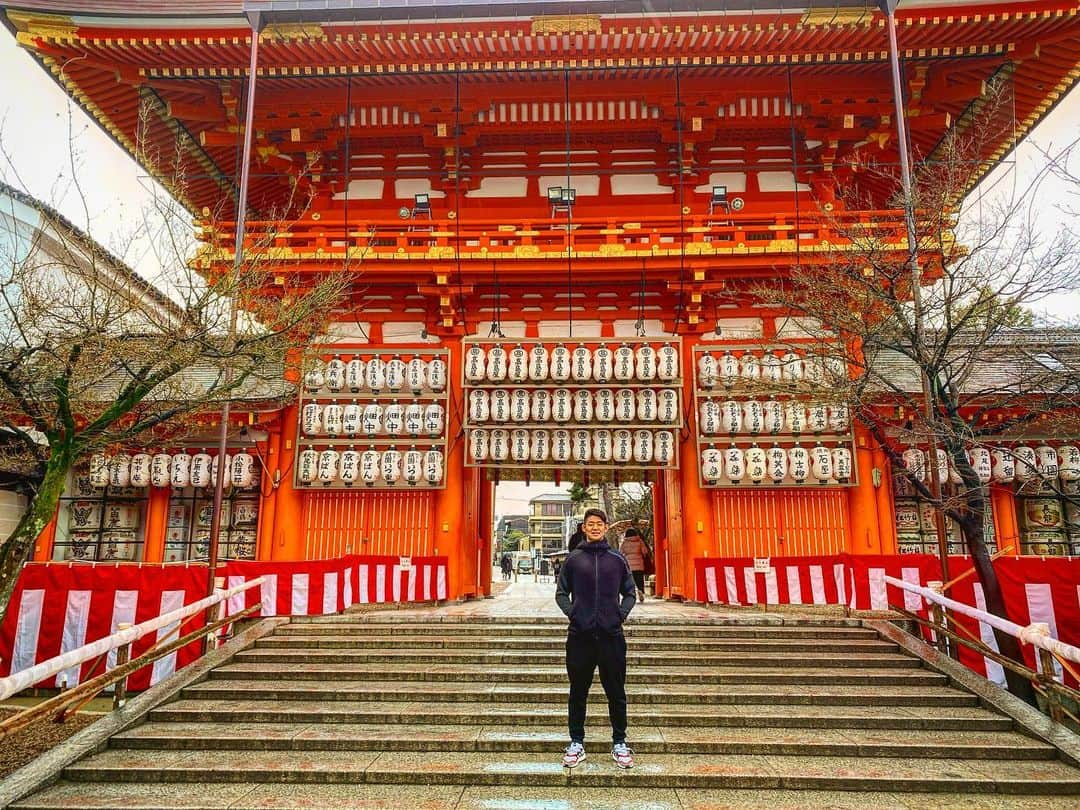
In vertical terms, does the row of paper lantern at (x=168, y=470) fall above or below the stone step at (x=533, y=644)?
above

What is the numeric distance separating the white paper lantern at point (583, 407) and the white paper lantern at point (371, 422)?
375cm

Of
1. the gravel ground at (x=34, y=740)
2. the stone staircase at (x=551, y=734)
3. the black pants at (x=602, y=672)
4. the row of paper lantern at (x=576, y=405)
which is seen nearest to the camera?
the stone staircase at (x=551, y=734)

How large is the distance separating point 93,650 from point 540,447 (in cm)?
809

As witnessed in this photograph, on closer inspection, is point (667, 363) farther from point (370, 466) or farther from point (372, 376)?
point (370, 466)

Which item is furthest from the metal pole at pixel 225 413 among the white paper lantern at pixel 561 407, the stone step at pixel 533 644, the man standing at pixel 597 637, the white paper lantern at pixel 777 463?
the white paper lantern at pixel 777 463

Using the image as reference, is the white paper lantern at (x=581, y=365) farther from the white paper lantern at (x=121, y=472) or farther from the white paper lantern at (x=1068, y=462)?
the white paper lantern at (x=1068, y=462)

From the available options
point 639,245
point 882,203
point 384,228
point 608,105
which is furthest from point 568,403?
point 882,203

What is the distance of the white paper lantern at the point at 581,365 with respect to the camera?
12.7 m

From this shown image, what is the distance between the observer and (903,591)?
875cm

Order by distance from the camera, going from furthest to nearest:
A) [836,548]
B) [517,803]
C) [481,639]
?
[836,548]
[481,639]
[517,803]

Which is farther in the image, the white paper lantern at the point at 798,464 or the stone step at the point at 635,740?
the white paper lantern at the point at 798,464

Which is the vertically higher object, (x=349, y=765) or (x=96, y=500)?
(x=96, y=500)

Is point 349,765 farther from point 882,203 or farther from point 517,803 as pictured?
point 882,203

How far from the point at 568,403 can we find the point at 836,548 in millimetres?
5715
